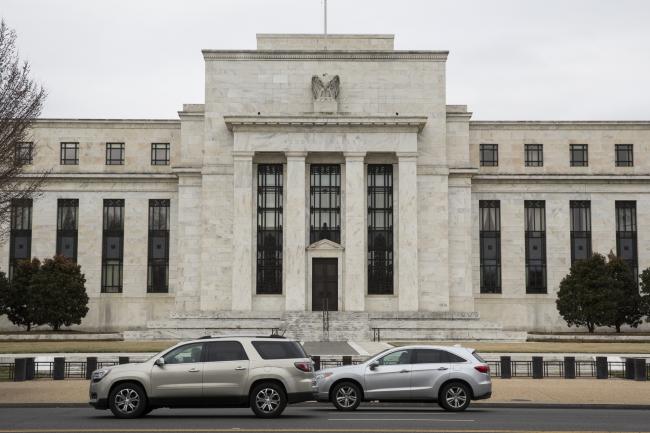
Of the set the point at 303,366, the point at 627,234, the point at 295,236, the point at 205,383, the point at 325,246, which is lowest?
the point at 205,383

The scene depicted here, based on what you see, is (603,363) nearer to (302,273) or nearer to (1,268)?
(302,273)

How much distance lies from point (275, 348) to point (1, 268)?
187 feet

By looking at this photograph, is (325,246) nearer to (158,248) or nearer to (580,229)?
(158,248)

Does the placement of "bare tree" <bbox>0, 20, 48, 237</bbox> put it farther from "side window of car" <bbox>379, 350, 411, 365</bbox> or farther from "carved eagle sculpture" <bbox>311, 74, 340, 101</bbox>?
"carved eagle sculpture" <bbox>311, 74, 340, 101</bbox>

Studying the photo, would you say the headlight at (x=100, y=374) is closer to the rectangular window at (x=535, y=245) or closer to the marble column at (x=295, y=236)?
the marble column at (x=295, y=236)

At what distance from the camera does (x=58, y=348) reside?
52406mm

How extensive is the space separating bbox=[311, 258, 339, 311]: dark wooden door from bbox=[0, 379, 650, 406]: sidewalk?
36.4 m

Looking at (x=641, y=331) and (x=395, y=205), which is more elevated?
(x=395, y=205)

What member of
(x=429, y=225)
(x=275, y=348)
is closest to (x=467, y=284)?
(x=429, y=225)

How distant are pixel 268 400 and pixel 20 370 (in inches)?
605

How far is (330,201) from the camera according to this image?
74.2 m

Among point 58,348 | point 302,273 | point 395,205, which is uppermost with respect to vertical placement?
point 395,205

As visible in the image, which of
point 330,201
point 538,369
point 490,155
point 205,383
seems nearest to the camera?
point 205,383

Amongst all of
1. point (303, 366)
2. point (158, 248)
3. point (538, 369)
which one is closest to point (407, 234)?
point (158, 248)
